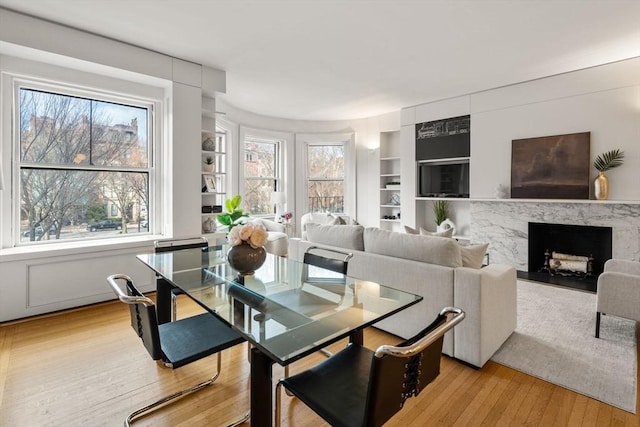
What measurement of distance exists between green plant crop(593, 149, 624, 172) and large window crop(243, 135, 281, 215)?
5.22m

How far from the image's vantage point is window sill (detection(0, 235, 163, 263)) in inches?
115

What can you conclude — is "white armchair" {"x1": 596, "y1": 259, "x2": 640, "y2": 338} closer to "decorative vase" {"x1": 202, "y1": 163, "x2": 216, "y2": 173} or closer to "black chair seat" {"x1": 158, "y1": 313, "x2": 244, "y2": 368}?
"black chair seat" {"x1": 158, "y1": 313, "x2": 244, "y2": 368}

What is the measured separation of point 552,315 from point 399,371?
297cm

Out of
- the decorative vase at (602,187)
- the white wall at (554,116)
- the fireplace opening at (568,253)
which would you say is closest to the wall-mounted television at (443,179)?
the white wall at (554,116)

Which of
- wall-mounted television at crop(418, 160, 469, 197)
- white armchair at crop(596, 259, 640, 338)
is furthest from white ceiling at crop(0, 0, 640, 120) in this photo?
white armchair at crop(596, 259, 640, 338)

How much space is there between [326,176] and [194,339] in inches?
228

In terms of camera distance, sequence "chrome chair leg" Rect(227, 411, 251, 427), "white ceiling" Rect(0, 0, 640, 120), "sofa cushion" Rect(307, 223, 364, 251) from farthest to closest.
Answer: "sofa cushion" Rect(307, 223, 364, 251), "white ceiling" Rect(0, 0, 640, 120), "chrome chair leg" Rect(227, 411, 251, 427)

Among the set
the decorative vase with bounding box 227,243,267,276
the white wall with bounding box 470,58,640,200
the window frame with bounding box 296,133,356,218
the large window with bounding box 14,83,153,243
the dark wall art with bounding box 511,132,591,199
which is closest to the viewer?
the decorative vase with bounding box 227,243,267,276

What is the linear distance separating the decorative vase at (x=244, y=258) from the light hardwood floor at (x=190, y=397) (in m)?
0.74

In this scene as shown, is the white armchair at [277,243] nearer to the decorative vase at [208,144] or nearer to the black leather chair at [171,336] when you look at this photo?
the decorative vase at [208,144]

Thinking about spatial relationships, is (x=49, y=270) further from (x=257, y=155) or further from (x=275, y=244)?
(x=257, y=155)

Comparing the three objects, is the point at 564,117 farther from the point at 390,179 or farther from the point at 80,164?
the point at 80,164

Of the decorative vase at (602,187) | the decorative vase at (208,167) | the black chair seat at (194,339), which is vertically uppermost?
the decorative vase at (208,167)

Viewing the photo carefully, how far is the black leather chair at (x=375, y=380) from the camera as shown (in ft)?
3.06
